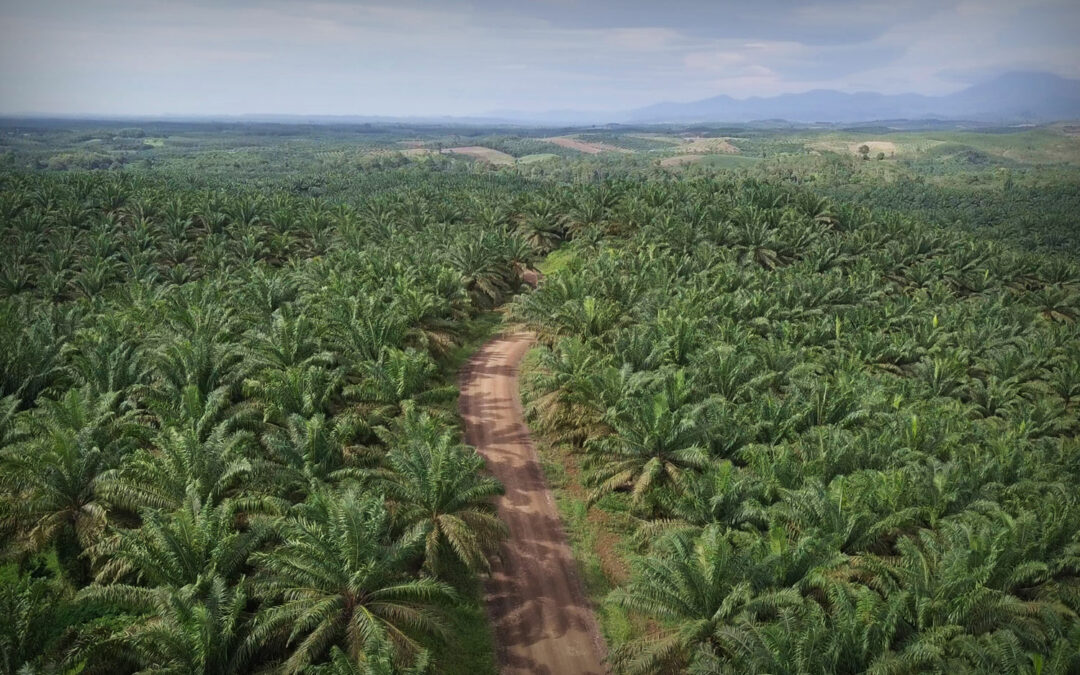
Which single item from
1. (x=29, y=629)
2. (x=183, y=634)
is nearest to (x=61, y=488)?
(x=29, y=629)

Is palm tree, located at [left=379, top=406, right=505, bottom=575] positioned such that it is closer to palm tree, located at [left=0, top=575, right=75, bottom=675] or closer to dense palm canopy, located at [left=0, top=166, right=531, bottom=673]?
dense palm canopy, located at [left=0, top=166, right=531, bottom=673]

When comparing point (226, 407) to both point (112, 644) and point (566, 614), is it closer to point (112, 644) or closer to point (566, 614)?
point (112, 644)

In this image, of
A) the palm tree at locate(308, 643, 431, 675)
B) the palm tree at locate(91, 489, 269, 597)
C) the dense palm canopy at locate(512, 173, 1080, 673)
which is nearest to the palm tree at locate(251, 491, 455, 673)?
the palm tree at locate(308, 643, 431, 675)

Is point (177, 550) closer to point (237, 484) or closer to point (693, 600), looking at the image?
point (237, 484)

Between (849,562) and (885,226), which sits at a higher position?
(885,226)

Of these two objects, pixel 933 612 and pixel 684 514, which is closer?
pixel 933 612

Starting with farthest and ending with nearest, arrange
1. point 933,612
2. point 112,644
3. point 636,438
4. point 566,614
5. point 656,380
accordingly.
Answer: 1. point 656,380
2. point 636,438
3. point 566,614
4. point 933,612
5. point 112,644

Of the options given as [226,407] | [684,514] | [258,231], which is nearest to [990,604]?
[684,514]
